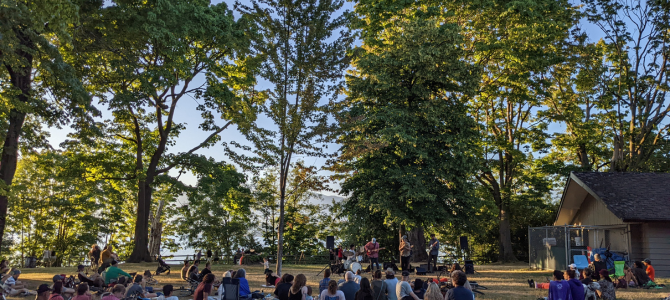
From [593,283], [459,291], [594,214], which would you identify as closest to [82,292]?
[459,291]

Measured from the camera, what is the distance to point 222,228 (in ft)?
116

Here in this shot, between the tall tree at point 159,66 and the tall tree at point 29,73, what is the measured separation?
263 cm

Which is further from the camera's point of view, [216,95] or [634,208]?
[216,95]

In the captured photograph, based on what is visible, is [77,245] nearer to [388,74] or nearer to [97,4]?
[97,4]

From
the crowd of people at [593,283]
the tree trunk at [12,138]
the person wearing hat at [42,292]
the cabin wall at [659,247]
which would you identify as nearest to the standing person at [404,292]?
the crowd of people at [593,283]

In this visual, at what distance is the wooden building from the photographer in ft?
58.3

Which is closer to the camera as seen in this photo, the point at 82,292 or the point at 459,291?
the point at 459,291

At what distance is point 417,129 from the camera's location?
21.6m

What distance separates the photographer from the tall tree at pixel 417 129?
68.0 ft

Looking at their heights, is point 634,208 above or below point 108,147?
below

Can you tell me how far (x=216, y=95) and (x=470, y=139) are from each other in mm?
13747

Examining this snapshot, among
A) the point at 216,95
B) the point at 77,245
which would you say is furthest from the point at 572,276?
the point at 77,245

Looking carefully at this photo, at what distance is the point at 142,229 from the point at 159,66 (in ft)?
30.0

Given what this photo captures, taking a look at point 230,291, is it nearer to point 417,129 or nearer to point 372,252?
point 372,252
